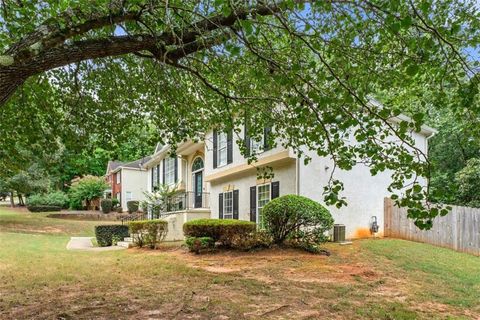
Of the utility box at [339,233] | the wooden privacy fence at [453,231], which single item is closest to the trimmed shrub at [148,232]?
the utility box at [339,233]

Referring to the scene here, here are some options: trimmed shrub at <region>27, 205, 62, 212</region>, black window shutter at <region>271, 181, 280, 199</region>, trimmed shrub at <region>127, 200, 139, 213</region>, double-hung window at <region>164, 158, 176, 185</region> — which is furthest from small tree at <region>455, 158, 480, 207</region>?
trimmed shrub at <region>27, 205, 62, 212</region>

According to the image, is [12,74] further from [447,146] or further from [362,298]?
[447,146]

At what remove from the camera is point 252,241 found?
1148cm

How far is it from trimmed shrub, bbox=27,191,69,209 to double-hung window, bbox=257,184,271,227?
24609 millimetres

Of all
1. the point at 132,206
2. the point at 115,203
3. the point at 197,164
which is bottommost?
the point at 132,206

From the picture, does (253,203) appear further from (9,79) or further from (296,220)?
(9,79)

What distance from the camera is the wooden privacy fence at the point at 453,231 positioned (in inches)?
500

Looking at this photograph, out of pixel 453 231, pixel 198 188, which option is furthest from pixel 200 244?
pixel 198 188

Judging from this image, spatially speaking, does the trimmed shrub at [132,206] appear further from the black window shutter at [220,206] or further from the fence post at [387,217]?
the fence post at [387,217]

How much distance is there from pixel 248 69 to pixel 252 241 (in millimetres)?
6513

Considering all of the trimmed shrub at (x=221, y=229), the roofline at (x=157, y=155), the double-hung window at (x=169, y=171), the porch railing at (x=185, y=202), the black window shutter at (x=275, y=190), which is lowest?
the trimmed shrub at (x=221, y=229)

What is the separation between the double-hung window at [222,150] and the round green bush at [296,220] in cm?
580

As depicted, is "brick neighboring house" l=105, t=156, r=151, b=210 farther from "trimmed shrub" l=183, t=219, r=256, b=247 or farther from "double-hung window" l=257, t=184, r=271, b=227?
"trimmed shrub" l=183, t=219, r=256, b=247

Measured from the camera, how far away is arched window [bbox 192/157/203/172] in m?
20.3
